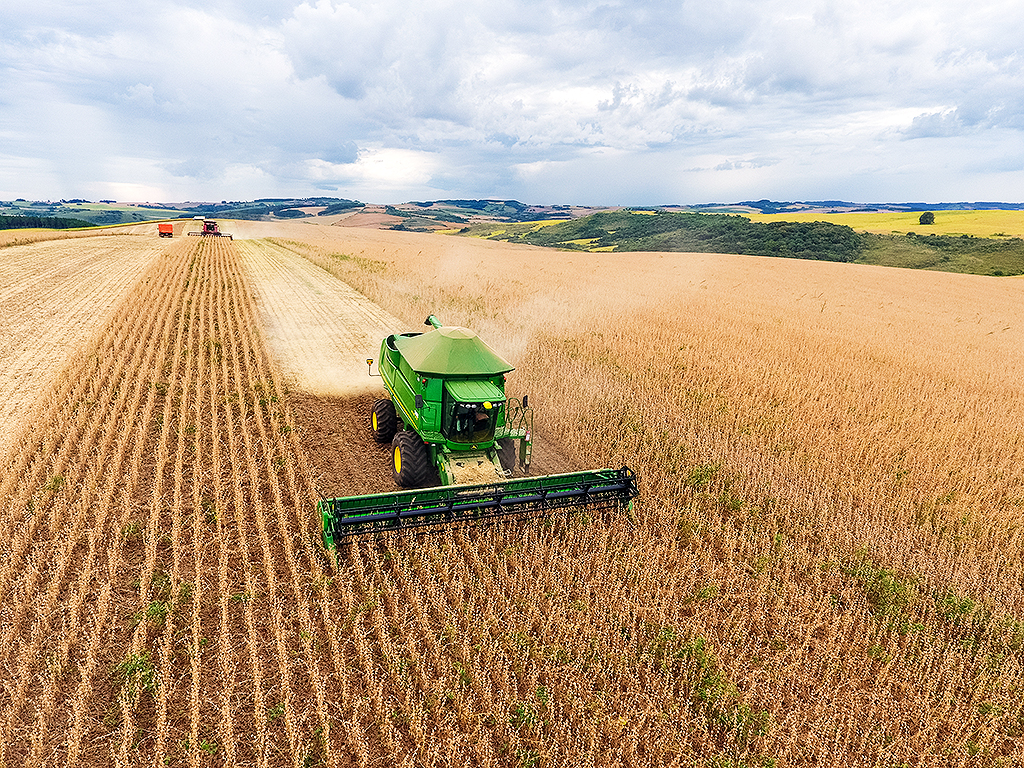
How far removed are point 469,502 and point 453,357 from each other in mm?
2531

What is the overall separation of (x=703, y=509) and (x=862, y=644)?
2963 mm

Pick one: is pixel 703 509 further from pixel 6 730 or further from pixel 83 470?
pixel 83 470

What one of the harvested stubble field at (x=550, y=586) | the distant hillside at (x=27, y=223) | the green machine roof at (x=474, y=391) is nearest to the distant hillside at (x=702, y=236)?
the harvested stubble field at (x=550, y=586)

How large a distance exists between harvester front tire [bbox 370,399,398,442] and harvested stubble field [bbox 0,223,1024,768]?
37 cm

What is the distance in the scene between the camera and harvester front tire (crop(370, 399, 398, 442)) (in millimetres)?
10797

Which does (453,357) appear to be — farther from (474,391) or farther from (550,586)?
(550,586)

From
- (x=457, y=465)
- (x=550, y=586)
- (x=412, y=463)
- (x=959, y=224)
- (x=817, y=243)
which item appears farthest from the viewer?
(x=959, y=224)

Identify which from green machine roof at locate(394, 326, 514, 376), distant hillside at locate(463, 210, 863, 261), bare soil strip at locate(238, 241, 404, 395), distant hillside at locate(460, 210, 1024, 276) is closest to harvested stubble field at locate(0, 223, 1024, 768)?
bare soil strip at locate(238, 241, 404, 395)

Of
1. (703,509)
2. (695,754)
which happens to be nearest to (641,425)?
(703,509)

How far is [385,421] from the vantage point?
10812 mm

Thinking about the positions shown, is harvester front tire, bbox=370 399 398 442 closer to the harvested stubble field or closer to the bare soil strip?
the harvested stubble field

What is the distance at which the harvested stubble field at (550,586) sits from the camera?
16.5 ft

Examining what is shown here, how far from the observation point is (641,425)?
11617 mm

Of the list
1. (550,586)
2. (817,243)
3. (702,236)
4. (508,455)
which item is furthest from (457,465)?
(702,236)
